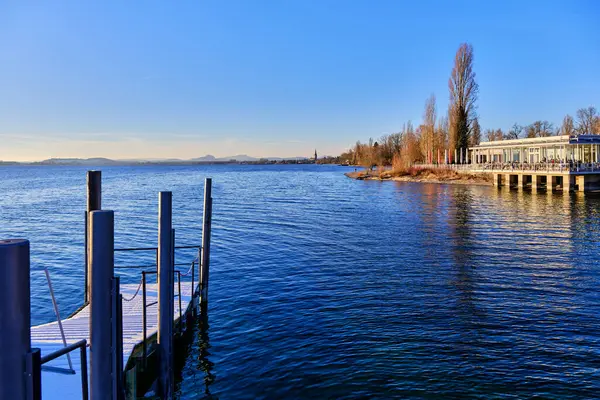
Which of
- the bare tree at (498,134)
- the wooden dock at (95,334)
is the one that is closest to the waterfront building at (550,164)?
the wooden dock at (95,334)

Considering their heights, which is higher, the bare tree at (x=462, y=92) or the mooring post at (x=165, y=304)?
the bare tree at (x=462, y=92)

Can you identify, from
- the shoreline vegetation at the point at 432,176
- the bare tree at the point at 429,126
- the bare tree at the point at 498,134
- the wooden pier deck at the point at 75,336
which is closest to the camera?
the wooden pier deck at the point at 75,336

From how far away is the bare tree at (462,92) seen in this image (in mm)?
74750

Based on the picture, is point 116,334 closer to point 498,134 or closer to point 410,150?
point 410,150

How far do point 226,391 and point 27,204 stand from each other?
44200 millimetres

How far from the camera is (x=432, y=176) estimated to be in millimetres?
74875

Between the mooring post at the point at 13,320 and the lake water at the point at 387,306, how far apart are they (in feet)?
18.0

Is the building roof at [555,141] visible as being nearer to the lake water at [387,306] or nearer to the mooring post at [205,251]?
the lake water at [387,306]

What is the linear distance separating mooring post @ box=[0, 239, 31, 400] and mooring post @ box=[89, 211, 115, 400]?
1332 millimetres

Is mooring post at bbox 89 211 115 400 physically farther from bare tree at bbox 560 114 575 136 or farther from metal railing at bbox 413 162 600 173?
bare tree at bbox 560 114 575 136

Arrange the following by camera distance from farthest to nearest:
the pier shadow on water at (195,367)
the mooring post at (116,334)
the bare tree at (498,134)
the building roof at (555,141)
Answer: the bare tree at (498,134) < the building roof at (555,141) < the pier shadow on water at (195,367) < the mooring post at (116,334)

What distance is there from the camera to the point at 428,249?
21172mm

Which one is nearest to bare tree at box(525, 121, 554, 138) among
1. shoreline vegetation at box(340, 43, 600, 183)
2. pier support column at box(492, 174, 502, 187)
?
shoreline vegetation at box(340, 43, 600, 183)

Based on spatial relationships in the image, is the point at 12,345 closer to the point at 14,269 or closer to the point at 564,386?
the point at 14,269
